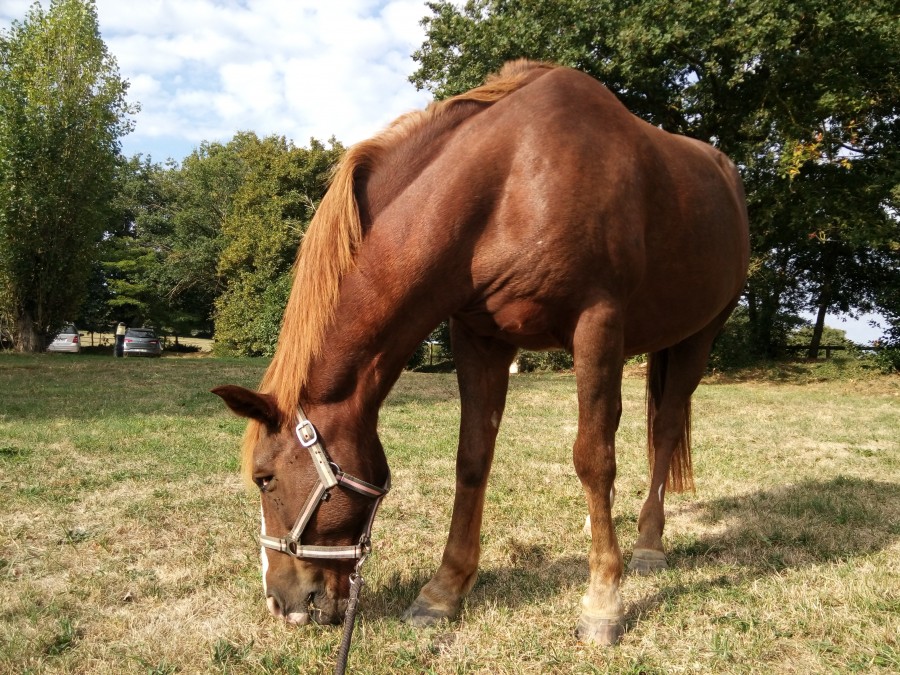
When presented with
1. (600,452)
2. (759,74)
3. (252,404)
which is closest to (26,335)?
(252,404)

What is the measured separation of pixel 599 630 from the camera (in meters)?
2.27

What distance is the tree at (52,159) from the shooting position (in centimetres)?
1750

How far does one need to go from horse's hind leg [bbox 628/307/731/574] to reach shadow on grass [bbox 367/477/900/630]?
7.2 inches

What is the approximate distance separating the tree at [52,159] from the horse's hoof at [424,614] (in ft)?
66.1

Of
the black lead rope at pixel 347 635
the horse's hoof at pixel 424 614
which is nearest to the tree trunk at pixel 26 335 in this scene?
the horse's hoof at pixel 424 614

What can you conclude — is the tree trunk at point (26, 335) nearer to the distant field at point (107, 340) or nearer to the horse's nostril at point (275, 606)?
the distant field at point (107, 340)

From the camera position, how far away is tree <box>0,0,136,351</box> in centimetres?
1750

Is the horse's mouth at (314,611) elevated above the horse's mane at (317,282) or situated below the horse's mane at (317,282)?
below

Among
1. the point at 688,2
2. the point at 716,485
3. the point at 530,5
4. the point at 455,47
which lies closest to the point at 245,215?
the point at 455,47

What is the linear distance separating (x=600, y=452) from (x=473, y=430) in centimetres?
63

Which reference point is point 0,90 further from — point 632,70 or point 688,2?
point 688,2

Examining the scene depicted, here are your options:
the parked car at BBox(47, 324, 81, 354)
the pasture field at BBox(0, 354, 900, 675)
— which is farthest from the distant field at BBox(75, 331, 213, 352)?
the pasture field at BBox(0, 354, 900, 675)

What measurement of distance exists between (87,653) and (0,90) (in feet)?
68.3

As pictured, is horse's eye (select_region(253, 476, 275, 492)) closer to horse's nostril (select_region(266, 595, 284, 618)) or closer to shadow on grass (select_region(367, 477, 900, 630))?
horse's nostril (select_region(266, 595, 284, 618))
